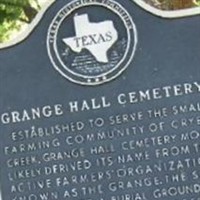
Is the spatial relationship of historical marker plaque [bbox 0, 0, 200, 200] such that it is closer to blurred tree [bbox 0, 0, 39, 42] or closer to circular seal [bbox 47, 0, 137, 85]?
circular seal [bbox 47, 0, 137, 85]

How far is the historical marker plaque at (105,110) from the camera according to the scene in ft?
20.1

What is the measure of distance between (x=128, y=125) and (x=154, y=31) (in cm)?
65

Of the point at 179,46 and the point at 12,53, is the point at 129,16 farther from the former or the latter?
the point at 12,53

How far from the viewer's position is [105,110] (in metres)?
6.21

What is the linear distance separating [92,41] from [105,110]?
0.47 meters

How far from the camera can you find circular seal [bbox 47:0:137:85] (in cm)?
621

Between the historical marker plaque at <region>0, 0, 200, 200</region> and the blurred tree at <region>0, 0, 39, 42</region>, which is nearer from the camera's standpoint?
the historical marker plaque at <region>0, 0, 200, 200</region>

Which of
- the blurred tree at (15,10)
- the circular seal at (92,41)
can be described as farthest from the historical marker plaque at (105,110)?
the blurred tree at (15,10)

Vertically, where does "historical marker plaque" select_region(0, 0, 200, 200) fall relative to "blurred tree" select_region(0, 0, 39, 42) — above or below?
below

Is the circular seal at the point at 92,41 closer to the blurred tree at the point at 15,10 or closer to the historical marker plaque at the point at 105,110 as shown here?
the historical marker plaque at the point at 105,110

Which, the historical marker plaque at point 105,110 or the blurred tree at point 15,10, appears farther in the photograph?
the blurred tree at point 15,10

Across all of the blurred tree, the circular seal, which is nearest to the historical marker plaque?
the circular seal

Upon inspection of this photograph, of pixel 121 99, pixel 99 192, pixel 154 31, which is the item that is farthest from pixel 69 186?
pixel 154 31

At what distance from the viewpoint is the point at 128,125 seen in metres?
6.16
